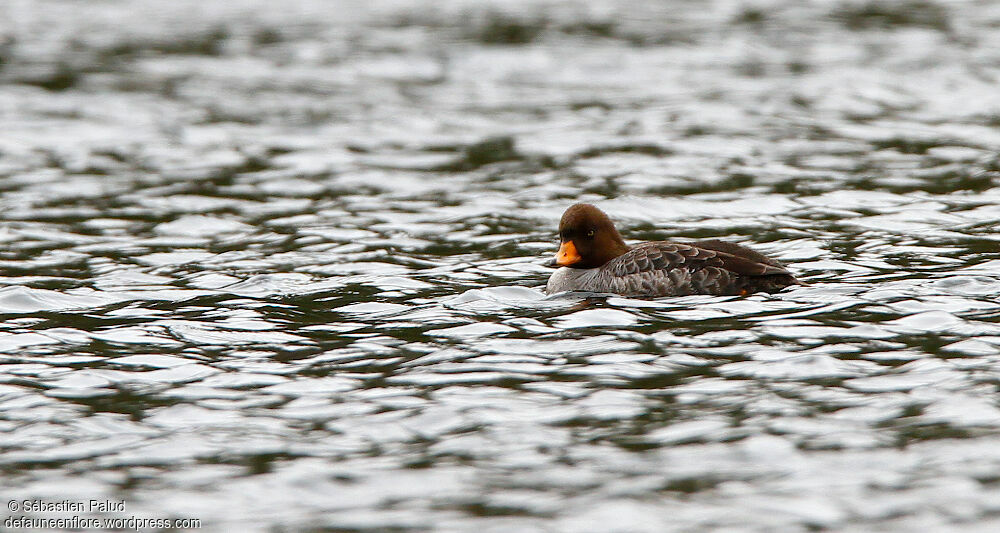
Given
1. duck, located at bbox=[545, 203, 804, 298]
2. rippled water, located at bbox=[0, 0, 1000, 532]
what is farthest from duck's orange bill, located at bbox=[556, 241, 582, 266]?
rippled water, located at bbox=[0, 0, 1000, 532]

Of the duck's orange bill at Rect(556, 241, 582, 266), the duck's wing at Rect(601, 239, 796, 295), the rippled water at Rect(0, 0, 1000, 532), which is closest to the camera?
the rippled water at Rect(0, 0, 1000, 532)

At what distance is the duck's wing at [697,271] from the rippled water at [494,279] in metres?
0.15

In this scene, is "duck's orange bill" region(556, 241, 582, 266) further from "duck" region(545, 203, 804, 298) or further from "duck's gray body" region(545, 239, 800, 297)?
"duck's gray body" region(545, 239, 800, 297)

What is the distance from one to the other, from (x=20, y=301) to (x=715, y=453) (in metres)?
6.65

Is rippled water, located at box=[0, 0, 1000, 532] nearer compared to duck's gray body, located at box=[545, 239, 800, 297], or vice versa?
rippled water, located at box=[0, 0, 1000, 532]

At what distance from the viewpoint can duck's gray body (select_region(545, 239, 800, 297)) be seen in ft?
34.5

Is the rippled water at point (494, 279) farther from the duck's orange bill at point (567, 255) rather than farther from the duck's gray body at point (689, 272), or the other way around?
the duck's orange bill at point (567, 255)

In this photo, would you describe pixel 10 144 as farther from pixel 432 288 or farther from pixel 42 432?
pixel 42 432

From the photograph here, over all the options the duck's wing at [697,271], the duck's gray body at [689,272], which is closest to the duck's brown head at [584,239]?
the duck's gray body at [689,272]

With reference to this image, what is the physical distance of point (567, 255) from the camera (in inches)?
446

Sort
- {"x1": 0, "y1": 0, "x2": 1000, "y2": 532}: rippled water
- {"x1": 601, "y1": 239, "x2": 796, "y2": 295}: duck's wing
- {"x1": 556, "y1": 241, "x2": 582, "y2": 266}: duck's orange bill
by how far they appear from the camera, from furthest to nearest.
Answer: {"x1": 556, "y1": 241, "x2": 582, "y2": 266}: duck's orange bill, {"x1": 601, "y1": 239, "x2": 796, "y2": 295}: duck's wing, {"x1": 0, "y1": 0, "x2": 1000, "y2": 532}: rippled water

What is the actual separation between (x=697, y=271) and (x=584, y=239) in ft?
3.88

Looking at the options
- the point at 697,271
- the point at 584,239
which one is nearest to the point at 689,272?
the point at 697,271

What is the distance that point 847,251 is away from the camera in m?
12.3
